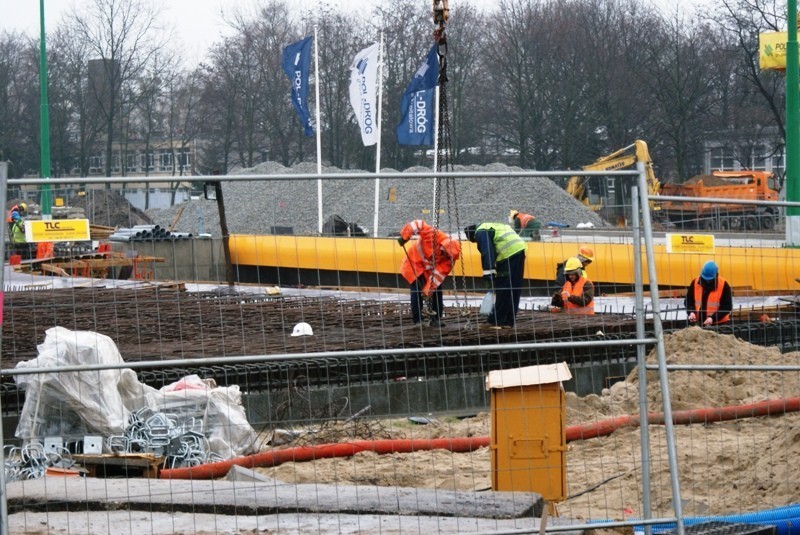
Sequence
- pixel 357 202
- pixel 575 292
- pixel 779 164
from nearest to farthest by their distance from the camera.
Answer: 1. pixel 575 292
2. pixel 357 202
3. pixel 779 164

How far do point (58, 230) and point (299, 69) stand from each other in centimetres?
2371

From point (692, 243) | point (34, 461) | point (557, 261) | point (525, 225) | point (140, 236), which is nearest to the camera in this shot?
point (692, 243)

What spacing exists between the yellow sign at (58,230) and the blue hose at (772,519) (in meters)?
3.36

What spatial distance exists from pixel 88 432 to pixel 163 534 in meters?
2.62

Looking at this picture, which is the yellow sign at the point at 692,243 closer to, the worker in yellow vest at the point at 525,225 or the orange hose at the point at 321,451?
the worker in yellow vest at the point at 525,225

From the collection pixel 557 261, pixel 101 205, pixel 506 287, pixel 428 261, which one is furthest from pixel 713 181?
pixel 506 287

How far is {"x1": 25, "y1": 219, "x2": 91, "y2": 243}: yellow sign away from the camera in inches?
214

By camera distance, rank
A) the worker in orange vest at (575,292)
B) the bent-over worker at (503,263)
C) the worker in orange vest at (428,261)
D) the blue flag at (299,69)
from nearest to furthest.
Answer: the bent-over worker at (503,263)
the worker in orange vest at (428,261)
the worker in orange vest at (575,292)
the blue flag at (299,69)

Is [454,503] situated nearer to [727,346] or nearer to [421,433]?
[421,433]

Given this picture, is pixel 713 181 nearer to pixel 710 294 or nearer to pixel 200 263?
pixel 710 294

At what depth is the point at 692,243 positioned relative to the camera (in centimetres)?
635

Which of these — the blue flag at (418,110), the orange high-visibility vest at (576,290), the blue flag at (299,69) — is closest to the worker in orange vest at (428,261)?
the orange high-visibility vest at (576,290)

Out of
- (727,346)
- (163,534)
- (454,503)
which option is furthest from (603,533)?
(727,346)

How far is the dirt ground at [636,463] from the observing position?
23.2 ft
